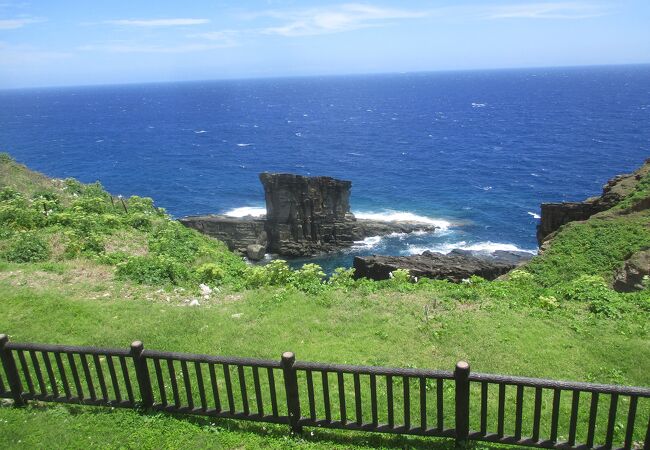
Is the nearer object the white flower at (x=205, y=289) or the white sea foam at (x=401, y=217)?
the white flower at (x=205, y=289)

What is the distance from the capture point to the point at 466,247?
2162 inches

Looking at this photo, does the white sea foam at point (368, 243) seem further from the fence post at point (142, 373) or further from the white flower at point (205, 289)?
the fence post at point (142, 373)

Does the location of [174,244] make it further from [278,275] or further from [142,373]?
[142,373]

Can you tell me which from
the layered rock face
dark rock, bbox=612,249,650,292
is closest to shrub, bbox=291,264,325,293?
dark rock, bbox=612,249,650,292

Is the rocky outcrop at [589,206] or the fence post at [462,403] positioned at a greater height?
the fence post at [462,403]

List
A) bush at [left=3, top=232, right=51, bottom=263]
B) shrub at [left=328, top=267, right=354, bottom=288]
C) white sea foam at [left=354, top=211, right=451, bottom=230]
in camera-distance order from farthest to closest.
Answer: white sea foam at [left=354, top=211, right=451, bottom=230] → bush at [left=3, top=232, right=51, bottom=263] → shrub at [left=328, top=267, right=354, bottom=288]

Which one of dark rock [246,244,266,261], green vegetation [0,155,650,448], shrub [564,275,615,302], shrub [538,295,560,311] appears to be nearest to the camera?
green vegetation [0,155,650,448]

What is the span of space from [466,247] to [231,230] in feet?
85.5

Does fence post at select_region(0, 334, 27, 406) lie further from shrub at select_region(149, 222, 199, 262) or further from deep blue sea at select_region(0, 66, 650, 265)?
deep blue sea at select_region(0, 66, 650, 265)

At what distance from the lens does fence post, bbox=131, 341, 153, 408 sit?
30.1 ft

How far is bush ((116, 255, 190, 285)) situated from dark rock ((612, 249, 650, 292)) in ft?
61.3

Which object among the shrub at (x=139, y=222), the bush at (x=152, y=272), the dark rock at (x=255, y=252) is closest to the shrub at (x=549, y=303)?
the bush at (x=152, y=272)

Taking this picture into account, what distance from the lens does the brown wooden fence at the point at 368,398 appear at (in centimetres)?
823

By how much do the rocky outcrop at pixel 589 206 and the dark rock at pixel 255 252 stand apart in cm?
2908
